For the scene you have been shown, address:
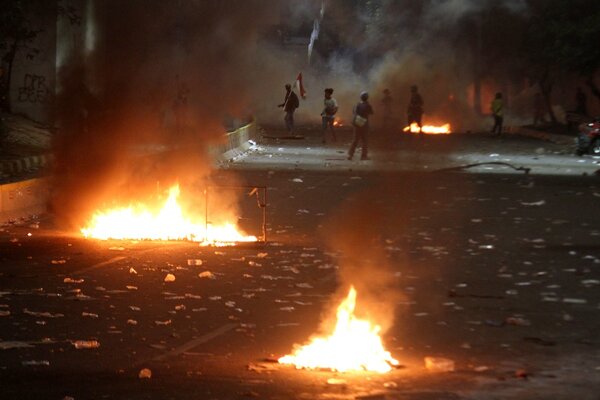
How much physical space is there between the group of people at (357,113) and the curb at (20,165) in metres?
7.21

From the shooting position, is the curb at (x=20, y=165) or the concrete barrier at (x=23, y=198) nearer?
the concrete barrier at (x=23, y=198)

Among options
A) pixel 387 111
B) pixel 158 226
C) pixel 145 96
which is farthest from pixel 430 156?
pixel 158 226

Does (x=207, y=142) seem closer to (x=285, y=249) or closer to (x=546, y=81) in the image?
(x=285, y=249)

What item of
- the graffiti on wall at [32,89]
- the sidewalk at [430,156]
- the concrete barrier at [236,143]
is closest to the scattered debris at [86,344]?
the sidewalk at [430,156]

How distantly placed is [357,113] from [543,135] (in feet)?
54.4

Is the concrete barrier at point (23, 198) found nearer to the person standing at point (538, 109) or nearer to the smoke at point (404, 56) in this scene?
the person standing at point (538, 109)

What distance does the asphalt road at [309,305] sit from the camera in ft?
24.0

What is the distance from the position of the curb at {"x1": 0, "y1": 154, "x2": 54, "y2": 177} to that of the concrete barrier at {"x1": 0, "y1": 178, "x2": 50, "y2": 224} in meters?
5.50

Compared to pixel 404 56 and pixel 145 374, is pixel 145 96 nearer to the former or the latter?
pixel 145 374

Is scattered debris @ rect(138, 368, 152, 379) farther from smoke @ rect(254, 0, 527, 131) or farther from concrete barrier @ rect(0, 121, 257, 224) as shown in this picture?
smoke @ rect(254, 0, 527, 131)

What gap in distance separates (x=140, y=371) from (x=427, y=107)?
52594 mm

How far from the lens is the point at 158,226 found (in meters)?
15.6

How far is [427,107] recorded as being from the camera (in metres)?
59.4

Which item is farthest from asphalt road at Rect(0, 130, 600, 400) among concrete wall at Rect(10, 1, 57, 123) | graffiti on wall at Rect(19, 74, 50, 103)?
graffiti on wall at Rect(19, 74, 50, 103)
